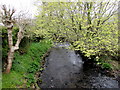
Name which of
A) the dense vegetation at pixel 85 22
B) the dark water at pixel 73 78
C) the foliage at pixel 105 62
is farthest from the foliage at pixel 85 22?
the foliage at pixel 105 62

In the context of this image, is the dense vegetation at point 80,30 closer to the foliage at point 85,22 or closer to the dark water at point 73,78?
the foliage at point 85,22

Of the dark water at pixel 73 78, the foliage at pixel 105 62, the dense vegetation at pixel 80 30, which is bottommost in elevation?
the dark water at pixel 73 78

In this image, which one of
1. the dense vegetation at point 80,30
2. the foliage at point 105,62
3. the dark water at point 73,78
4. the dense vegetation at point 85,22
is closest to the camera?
the dense vegetation at point 80,30

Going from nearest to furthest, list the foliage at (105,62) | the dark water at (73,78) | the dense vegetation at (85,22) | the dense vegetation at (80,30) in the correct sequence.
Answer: the dense vegetation at (80,30) → the dense vegetation at (85,22) → the dark water at (73,78) → the foliage at (105,62)

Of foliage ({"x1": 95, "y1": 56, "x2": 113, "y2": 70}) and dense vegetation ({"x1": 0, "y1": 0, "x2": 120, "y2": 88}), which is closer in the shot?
dense vegetation ({"x1": 0, "y1": 0, "x2": 120, "y2": 88})

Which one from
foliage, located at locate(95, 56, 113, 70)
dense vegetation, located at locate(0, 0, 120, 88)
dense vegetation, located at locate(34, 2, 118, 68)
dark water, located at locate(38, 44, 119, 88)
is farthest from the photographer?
foliage, located at locate(95, 56, 113, 70)

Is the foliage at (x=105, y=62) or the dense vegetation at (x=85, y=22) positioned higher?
the dense vegetation at (x=85, y=22)

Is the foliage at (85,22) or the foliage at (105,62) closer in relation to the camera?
the foliage at (85,22)

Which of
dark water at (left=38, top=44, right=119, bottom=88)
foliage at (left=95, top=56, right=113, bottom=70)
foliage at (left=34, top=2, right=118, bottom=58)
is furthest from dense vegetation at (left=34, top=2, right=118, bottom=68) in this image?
foliage at (left=95, top=56, right=113, bottom=70)

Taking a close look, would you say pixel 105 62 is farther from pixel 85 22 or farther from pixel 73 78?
pixel 85 22

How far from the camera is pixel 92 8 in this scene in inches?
300

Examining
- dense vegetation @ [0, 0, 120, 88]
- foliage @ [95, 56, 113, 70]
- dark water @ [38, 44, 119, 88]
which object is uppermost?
dense vegetation @ [0, 0, 120, 88]

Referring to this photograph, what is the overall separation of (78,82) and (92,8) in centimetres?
654

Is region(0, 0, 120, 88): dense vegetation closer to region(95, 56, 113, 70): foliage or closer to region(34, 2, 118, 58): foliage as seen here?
region(34, 2, 118, 58): foliage
